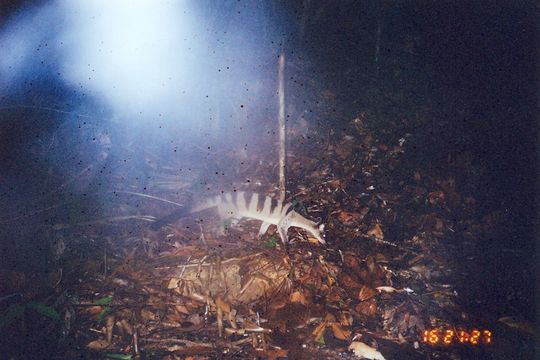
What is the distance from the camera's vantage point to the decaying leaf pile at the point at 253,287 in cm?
392

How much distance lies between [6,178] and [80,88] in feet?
8.05

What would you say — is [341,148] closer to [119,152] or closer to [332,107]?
[332,107]

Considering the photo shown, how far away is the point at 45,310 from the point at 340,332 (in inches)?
140

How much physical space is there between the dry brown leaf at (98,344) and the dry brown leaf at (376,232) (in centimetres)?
408

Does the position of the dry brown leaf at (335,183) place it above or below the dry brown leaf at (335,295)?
above

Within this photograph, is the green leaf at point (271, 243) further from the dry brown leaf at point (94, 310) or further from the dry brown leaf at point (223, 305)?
the dry brown leaf at point (94, 310)

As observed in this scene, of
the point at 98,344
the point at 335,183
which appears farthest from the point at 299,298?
the point at 335,183

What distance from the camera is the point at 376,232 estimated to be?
5668 mm

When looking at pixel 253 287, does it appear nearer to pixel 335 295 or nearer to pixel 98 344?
pixel 335 295

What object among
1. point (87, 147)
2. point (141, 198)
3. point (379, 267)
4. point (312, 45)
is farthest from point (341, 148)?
point (312, 45)
